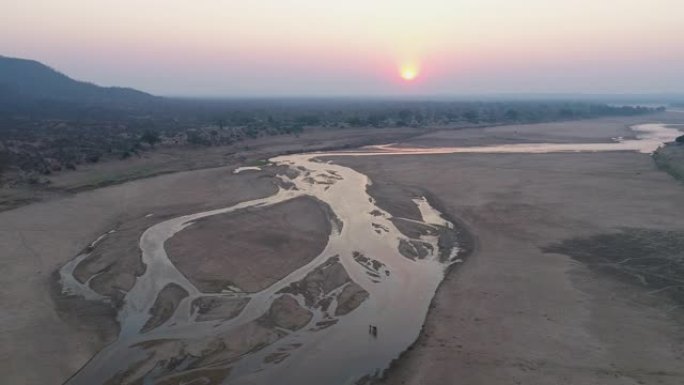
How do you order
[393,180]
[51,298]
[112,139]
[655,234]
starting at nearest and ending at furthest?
[51,298] < [655,234] < [393,180] < [112,139]

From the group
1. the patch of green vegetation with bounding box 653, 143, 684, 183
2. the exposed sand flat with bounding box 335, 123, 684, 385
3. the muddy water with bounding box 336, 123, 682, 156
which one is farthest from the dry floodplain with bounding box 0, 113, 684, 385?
the muddy water with bounding box 336, 123, 682, 156

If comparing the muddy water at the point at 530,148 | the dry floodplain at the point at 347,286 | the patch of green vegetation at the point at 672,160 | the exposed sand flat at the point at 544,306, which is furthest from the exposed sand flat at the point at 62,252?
the patch of green vegetation at the point at 672,160

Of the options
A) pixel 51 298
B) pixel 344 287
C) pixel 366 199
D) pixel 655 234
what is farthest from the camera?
pixel 366 199

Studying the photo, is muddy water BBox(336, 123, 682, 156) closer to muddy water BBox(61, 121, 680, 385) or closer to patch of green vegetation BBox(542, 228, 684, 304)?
muddy water BBox(61, 121, 680, 385)

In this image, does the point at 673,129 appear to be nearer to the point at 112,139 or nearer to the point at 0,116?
the point at 112,139

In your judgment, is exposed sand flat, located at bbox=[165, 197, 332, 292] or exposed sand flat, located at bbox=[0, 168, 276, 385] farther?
exposed sand flat, located at bbox=[165, 197, 332, 292]

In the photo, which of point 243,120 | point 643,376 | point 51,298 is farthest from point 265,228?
point 243,120

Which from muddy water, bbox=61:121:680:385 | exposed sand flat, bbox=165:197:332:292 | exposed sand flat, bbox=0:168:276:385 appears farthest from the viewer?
exposed sand flat, bbox=165:197:332:292

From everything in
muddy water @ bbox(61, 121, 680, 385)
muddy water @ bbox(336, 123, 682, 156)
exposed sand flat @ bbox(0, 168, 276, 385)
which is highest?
exposed sand flat @ bbox(0, 168, 276, 385)
